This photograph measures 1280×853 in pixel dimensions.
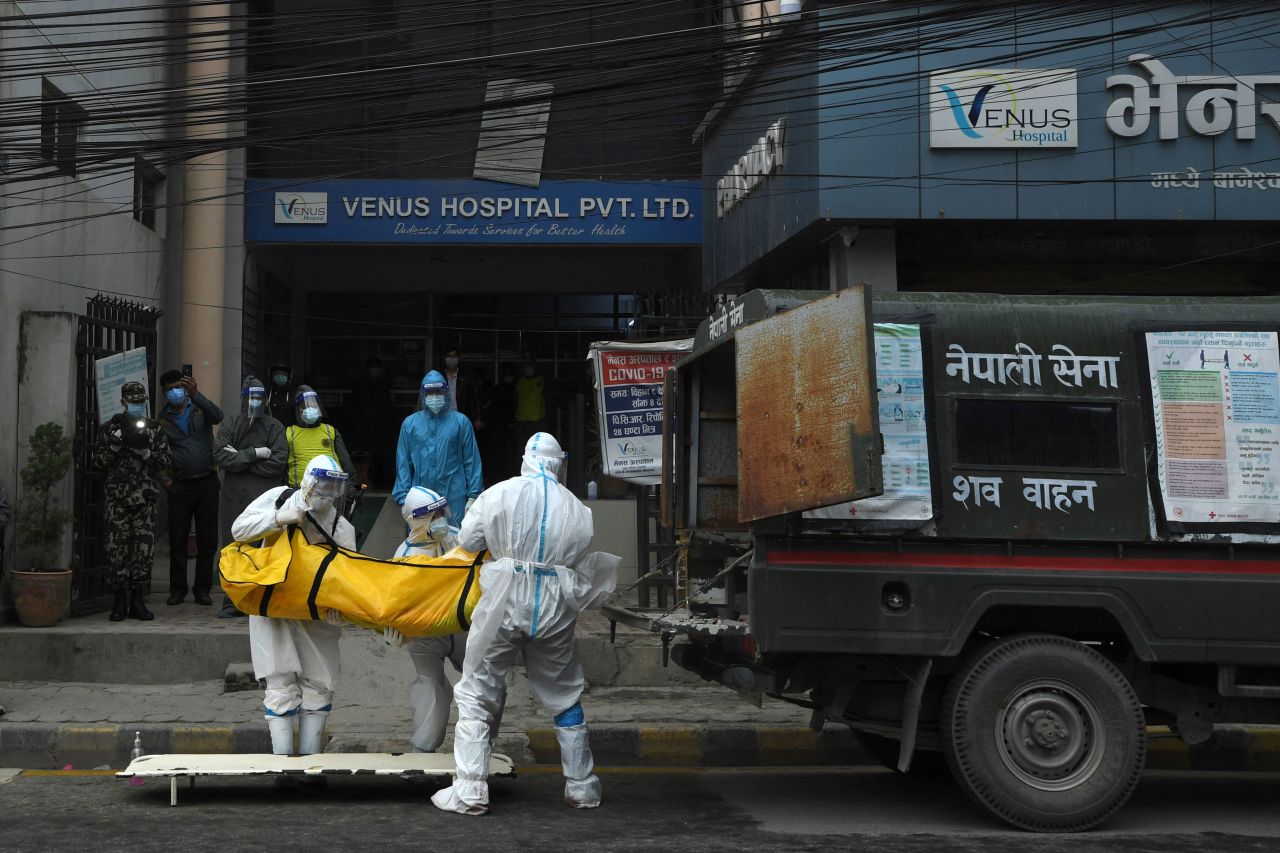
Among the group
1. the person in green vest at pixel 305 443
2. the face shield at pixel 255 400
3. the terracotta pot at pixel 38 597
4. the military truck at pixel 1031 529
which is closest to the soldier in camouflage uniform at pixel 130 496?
the terracotta pot at pixel 38 597

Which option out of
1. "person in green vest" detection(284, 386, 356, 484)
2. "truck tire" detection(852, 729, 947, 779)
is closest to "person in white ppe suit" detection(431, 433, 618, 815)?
"truck tire" detection(852, 729, 947, 779)

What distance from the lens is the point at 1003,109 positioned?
40.4 ft

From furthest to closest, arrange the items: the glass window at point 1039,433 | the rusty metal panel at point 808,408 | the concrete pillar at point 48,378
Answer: the concrete pillar at point 48,378
the glass window at point 1039,433
the rusty metal panel at point 808,408

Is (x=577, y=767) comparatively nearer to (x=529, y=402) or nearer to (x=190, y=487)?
(x=190, y=487)

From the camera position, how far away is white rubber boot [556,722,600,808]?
631 cm

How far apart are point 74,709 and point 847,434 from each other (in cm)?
529

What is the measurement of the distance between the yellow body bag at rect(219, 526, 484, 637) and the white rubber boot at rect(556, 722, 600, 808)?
0.70m

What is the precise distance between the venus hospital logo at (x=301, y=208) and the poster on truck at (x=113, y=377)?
6.47 m

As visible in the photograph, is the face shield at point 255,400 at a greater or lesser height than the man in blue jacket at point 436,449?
greater

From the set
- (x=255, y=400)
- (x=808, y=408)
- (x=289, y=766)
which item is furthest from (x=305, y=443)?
(x=808, y=408)

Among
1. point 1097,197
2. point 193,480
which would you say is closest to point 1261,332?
point 1097,197

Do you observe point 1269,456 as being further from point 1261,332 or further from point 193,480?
point 193,480

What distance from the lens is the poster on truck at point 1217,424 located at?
603 centimetres

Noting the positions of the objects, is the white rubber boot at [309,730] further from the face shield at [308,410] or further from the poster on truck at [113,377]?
the poster on truck at [113,377]
